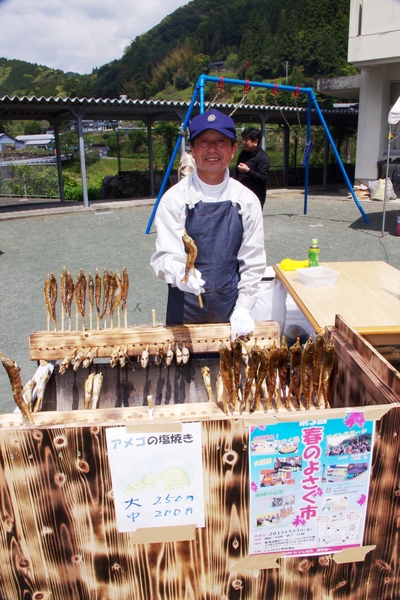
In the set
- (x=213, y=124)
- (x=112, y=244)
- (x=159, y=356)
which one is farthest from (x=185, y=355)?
(x=112, y=244)

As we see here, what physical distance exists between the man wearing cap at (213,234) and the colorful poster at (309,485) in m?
0.86

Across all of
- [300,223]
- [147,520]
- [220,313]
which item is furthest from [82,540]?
[300,223]

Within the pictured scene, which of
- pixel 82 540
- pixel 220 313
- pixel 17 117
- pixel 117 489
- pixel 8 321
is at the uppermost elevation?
pixel 17 117

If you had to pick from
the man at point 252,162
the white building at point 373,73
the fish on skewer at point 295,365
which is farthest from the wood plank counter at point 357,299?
the white building at point 373,73

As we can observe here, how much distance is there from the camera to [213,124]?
215cm

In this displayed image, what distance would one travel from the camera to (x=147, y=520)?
4.67 ft

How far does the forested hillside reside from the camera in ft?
258

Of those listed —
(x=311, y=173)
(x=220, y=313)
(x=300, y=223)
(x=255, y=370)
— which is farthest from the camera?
(x=311, y=173)

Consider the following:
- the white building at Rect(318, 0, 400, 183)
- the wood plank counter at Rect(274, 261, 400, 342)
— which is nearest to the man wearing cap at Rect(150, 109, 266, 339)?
the wood plank counter at Rect(274, 261, 400, 342)

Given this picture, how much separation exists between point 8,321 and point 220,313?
353 cm

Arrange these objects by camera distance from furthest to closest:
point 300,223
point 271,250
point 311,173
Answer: point 311,173
point 300,223
point 271,250

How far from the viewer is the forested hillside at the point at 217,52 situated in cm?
7869

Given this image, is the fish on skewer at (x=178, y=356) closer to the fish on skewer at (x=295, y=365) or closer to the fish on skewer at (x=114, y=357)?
the fish on skewer at (x=114, y=357)

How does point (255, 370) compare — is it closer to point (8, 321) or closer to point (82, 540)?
point (82, 540)
